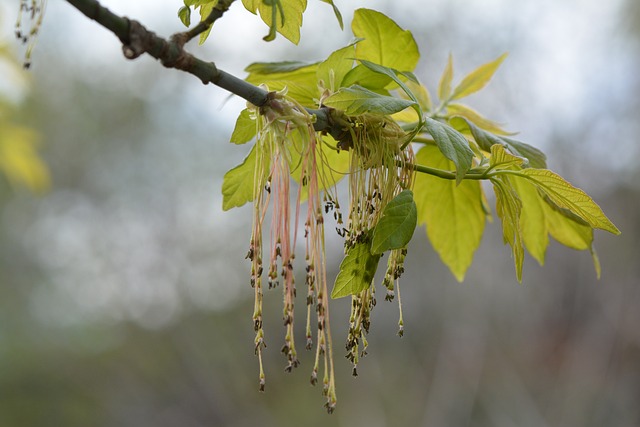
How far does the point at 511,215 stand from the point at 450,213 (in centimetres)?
14

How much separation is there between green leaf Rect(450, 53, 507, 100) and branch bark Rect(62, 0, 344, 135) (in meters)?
0.28

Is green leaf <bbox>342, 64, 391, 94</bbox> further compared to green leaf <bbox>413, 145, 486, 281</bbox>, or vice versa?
green leaf <bbox>413, 145, 486, 281</bbox>

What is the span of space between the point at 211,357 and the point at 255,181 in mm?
3951

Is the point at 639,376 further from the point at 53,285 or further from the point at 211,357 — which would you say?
the point at 53,285

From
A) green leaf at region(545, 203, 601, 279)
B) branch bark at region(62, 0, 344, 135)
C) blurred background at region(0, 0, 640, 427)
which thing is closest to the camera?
branch bark at region(62, 0, 344, 135)

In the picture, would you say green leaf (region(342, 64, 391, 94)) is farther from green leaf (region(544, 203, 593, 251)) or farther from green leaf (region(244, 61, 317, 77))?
green leaf (region(544, 203, 593, 251))

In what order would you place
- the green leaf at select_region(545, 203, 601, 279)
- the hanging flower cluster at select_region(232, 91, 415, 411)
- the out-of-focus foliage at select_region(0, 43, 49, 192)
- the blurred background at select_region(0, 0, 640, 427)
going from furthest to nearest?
the blurred background at select_region(0, 0, 640, 427) → the out-of-focus foliage at select_region(0, 43, 49, 192) → the green leaf at select_region(545, 203, 601, 279) → the hanging flower cluster at select_region(232, 91, 415, 411)

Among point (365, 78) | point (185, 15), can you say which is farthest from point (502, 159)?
point (185, 15)

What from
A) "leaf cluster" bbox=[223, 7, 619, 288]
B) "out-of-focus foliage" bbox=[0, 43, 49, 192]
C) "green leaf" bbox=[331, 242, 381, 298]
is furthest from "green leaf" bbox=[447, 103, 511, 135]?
"out-of-focus foliage" bbox=[0, 43, 49, 192]

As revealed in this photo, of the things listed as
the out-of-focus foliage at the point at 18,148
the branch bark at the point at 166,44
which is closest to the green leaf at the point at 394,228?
the branch bark at the point at 166,44

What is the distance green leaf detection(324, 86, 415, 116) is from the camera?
35 centimetres

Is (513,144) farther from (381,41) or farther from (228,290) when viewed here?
(228,290)

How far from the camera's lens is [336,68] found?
412 mm

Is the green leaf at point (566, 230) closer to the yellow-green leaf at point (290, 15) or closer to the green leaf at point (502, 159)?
the green leaf at point (502, 159)
